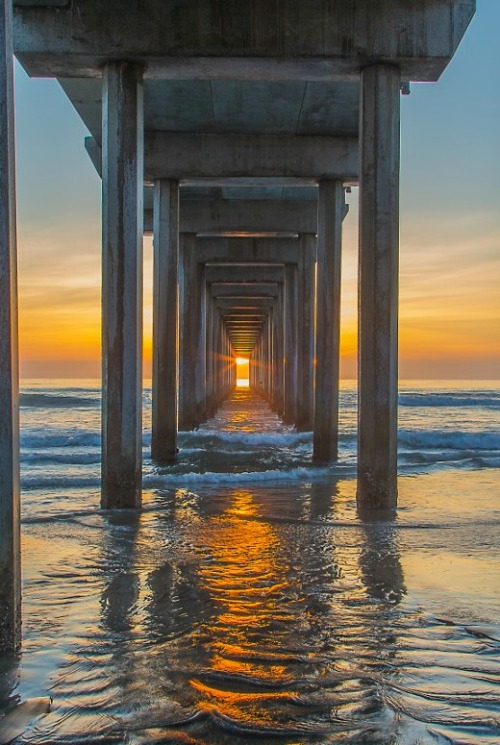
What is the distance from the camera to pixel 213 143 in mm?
12664

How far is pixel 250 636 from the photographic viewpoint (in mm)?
3971

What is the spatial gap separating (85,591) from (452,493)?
Answer: 19.9ft

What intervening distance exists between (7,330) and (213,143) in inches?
391

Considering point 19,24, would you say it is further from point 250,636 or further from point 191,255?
point 191,255

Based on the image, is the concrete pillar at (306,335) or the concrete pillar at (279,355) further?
the concrete pillar at (279,355)

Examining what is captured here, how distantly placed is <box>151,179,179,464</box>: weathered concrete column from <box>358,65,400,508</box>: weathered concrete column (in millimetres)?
5177

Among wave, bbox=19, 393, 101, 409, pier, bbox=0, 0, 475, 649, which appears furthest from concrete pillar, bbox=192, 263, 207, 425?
wave, bbox=19, 393, 101, 409

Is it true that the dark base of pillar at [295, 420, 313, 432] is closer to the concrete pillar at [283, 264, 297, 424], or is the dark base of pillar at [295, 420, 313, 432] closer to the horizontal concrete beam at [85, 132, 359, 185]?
the concrete pillar at [283, 264, 297, 424]

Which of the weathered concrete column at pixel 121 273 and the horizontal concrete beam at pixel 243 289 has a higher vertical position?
the horizontal concrete beam at pixel 243 289

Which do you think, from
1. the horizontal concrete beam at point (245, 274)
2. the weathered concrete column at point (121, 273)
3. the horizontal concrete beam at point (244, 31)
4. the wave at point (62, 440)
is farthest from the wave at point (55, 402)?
the horizontal concrete beam at point (244, 31)

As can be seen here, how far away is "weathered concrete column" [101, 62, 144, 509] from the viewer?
780cm

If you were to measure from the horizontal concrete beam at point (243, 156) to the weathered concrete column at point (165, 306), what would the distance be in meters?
0.45

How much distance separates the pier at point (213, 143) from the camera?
7797 mm

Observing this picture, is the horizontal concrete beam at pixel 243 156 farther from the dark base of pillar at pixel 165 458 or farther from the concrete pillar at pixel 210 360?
the concrete pillar at pixel 210 360
